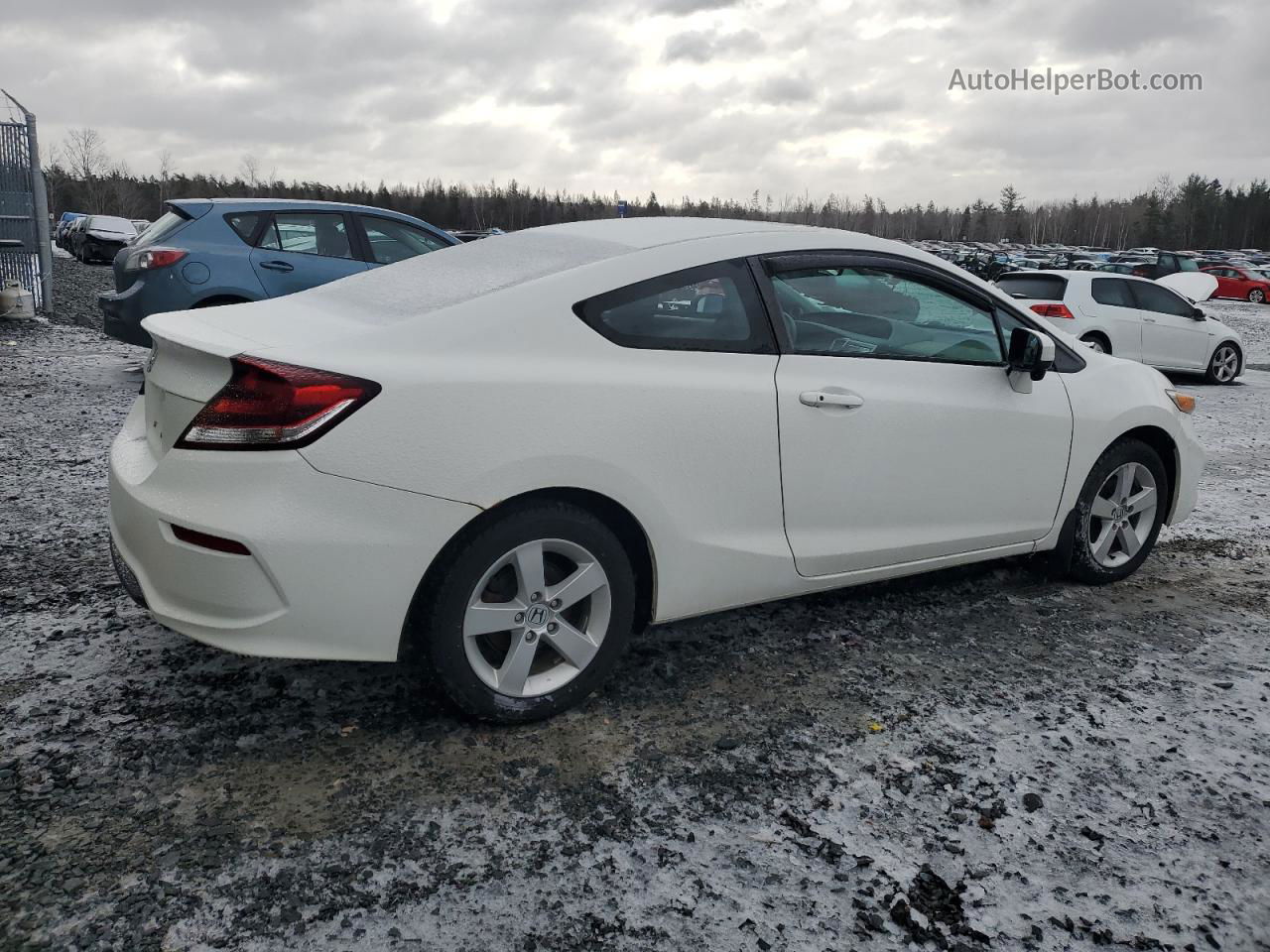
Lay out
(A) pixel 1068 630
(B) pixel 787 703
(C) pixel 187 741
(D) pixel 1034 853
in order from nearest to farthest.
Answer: (D) pixel 1034 853 → (C) pixel 187 741 → (B) pixel 787 703 → (A) pixel 1068 630

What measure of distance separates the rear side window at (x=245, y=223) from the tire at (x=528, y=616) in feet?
21.7

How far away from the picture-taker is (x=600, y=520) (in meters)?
3.04

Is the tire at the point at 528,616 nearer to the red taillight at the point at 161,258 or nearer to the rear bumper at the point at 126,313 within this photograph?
the rear bumper at the point at 126,313

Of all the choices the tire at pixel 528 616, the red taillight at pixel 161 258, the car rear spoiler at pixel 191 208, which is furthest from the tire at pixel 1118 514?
the car rear spoiler at pixel 191 208

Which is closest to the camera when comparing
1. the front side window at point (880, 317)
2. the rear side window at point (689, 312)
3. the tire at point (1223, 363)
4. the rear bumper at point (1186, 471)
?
the rear side window at point (689, 312)

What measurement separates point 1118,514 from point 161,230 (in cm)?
780

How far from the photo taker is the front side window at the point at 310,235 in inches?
336

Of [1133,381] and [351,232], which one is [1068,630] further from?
[351,232]

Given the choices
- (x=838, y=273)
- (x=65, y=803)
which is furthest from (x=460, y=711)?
(x=838, y=273)

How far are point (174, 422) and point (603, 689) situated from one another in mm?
1591

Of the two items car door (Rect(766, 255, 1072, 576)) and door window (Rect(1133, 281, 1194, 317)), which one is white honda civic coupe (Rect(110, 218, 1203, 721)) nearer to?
car door (Rect(766, 255, 1072, 576))

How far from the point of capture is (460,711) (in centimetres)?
297

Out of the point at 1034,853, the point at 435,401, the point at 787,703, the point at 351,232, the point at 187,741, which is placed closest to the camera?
the point at 1034,853

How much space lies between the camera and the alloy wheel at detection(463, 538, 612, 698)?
2883mm
